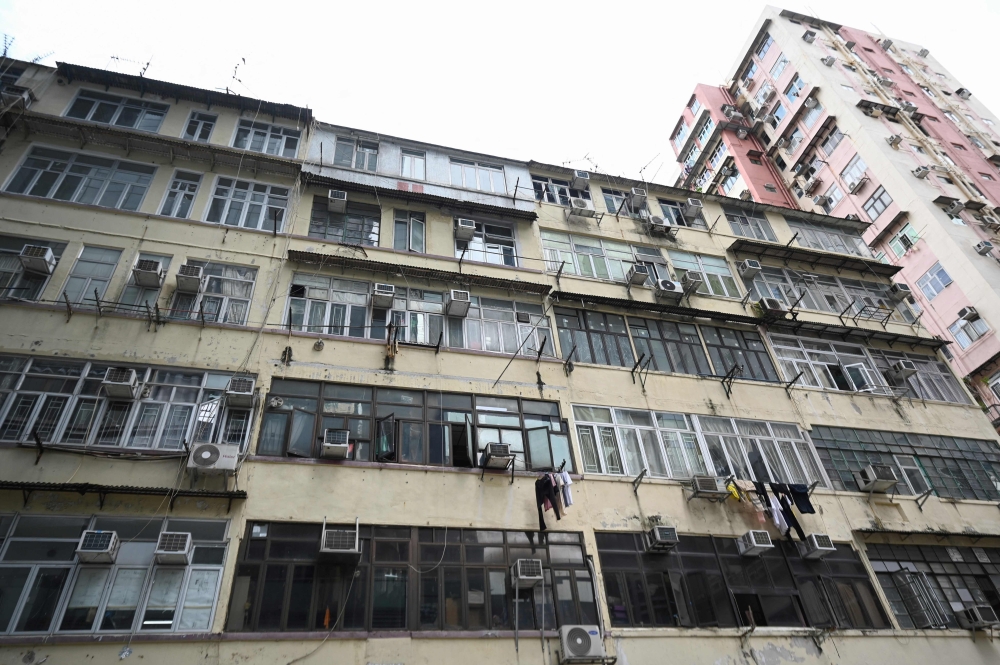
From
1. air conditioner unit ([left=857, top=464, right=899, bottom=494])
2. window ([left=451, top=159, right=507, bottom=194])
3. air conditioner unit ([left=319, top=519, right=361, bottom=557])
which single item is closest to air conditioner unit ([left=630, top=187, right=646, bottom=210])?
window ([left=451, top=159, right=507, bottom=194])

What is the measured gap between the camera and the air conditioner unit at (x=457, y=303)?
1639 cm

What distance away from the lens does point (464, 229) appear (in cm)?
1819

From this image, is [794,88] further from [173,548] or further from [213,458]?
[173,548]

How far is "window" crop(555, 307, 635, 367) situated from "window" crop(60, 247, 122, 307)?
11619 mm

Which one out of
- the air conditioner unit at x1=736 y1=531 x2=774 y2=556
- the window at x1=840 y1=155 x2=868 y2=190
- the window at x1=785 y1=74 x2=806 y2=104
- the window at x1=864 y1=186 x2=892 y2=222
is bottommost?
the air conditioner unit at x1=736 y1=531 x2=774 y2=556

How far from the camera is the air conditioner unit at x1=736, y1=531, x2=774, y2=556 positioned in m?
14.3

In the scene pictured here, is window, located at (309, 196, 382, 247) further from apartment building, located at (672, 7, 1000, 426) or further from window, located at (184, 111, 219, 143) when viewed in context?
apartment building, located at (672, 7, 1000, 426)

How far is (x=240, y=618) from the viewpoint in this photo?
430 inches

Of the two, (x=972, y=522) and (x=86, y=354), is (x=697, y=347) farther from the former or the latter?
(x=86, y=354)

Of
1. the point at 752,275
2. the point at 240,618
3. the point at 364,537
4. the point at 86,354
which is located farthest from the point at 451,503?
the point at 752,275

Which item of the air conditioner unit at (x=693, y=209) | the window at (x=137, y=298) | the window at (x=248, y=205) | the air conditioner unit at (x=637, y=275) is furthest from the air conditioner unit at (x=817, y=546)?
the window at (x=137, y=298)

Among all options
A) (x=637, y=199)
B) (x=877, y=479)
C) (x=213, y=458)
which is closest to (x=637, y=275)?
(x=637, y=199)

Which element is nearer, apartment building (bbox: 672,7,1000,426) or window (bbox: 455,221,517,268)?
window (bbox: 455,221,517,268)

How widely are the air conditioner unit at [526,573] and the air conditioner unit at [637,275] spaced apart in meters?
10.2
